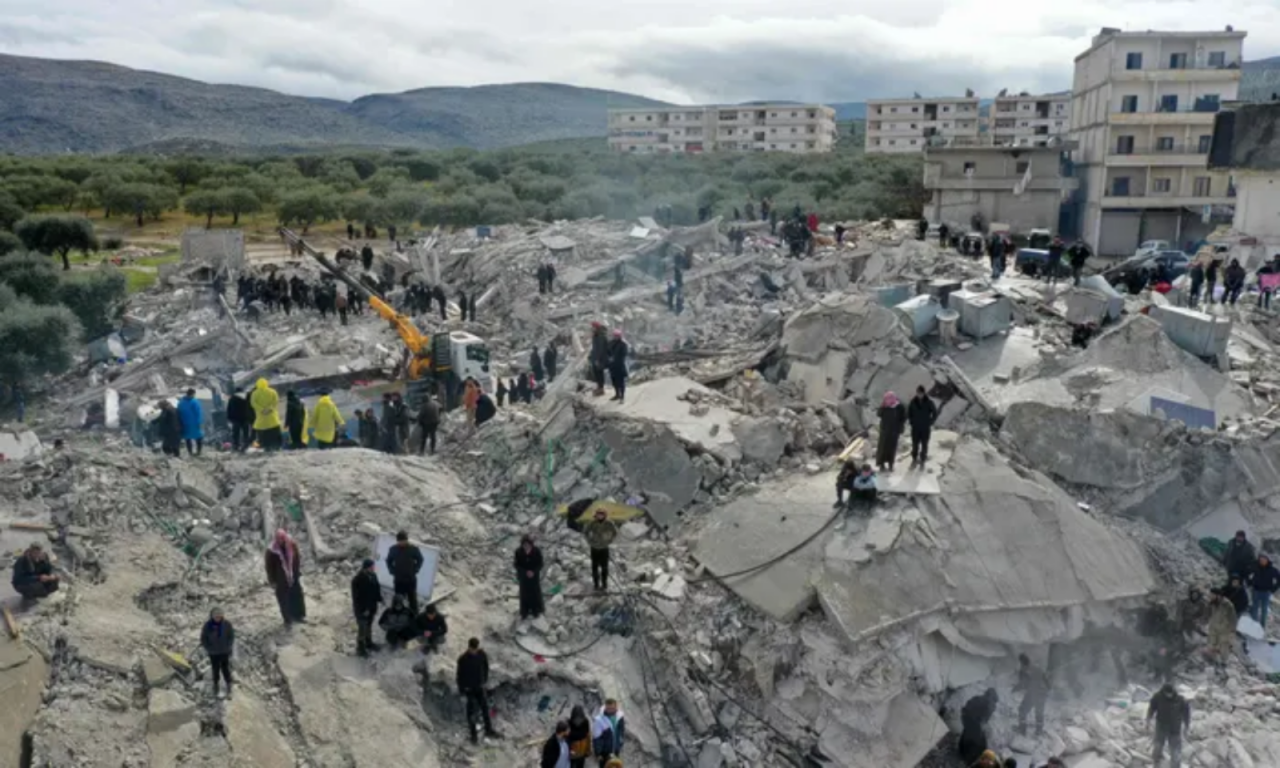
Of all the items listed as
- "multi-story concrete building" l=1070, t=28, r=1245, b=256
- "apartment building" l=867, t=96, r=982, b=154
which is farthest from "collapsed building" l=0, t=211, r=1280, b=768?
"apartment building" l=867, t=96, r=982, b=154

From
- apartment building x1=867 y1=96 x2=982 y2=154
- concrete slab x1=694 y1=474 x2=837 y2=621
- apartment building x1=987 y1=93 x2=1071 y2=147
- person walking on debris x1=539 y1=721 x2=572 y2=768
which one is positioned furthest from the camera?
apartment building x1=867 y1=96 x2=982 y2=154

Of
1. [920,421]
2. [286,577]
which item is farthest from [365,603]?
[920,421]

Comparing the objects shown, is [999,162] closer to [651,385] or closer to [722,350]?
[722,350]

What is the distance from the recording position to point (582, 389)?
15766mm

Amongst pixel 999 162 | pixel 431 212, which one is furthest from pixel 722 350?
pixel 431 212

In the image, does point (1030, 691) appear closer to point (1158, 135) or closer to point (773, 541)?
point (773, 541)

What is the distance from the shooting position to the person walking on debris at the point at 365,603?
28.7 feet

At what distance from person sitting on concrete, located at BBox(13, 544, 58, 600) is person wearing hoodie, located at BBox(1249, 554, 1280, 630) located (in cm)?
1222

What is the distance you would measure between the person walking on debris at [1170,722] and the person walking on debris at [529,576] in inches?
231

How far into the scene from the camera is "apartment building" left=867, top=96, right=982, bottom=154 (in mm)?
81188

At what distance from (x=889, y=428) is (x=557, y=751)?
Answer: 18.2 feet

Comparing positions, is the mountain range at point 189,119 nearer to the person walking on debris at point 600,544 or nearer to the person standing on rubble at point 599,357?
the person standing on rubble at point 599,357

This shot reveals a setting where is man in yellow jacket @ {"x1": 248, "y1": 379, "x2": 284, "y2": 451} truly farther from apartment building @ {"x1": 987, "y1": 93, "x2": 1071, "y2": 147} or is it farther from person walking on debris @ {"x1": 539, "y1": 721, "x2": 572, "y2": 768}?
apartment building @ {"x1": 987, "y1": 93, "x2": 1071, "y2": 147}

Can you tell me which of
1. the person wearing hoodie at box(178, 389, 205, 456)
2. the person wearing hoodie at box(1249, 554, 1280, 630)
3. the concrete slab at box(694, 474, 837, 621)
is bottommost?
the person wearing hoodie at box(1249, 554, 1280, 630)
